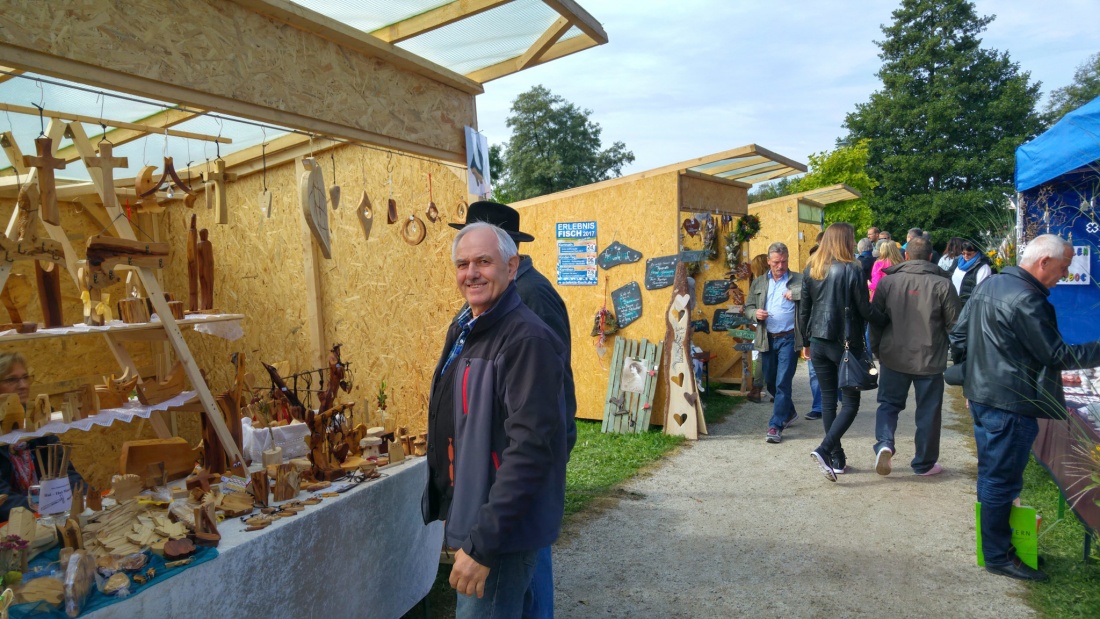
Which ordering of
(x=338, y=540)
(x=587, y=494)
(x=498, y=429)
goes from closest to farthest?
(x=498, y=429)
(x=338, y=540)
(x=587, y=494)

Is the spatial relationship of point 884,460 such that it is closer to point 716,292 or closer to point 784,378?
point 784,378

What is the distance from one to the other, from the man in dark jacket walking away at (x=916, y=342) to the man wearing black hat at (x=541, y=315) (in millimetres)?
3450

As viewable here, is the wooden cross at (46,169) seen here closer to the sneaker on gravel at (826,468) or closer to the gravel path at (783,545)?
the gravel path at (783,545)

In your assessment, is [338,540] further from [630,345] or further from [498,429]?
[630,345]

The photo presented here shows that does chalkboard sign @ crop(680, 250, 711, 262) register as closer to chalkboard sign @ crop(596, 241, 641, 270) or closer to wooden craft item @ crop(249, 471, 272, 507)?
chalkboard sign @ crop(596, 241, 641, 270)

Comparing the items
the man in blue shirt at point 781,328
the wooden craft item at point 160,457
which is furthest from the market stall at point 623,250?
the wooden craft item at point 160,457

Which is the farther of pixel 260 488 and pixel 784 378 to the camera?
pixel 784 378

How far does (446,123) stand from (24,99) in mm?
2661

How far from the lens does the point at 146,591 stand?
2.20 m

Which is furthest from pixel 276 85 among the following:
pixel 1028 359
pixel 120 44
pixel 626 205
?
pixel 626 205

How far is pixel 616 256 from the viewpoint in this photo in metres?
7.42

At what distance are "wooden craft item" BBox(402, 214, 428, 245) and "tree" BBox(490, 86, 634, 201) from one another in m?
47.1

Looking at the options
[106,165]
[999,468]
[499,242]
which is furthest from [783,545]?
[106,165]

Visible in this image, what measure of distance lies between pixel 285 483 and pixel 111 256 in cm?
142
